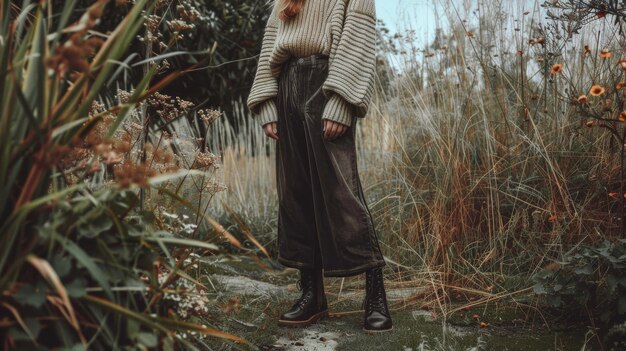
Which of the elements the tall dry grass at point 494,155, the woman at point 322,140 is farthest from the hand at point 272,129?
the tall dry grass at point 494,155

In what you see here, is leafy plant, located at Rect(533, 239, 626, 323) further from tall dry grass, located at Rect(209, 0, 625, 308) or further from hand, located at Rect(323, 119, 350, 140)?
hand, located at Rect(323, 119, 350, 140)

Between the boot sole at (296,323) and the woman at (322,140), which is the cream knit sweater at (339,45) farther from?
the boot sole at (296,323)

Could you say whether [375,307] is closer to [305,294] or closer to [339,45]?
[305,294]

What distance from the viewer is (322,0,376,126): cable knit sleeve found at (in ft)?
7.79

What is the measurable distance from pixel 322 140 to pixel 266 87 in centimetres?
40

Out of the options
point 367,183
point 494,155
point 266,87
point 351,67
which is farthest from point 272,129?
point 367,183

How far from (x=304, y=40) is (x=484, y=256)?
1408 millimetres

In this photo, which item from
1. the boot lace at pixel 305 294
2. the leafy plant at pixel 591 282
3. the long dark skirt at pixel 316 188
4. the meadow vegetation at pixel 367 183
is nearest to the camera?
the meadow vegetation at pixel 367 183

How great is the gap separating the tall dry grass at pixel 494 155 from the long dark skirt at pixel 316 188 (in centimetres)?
53

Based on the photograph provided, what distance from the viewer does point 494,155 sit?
10.8 ft

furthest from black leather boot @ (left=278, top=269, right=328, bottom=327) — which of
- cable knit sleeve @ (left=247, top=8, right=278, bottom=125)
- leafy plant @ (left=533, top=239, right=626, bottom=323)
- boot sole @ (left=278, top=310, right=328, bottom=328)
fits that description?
leafy plant @ (left=533, top=239, right=626, bottom=323)

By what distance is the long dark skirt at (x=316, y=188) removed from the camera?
248 cm

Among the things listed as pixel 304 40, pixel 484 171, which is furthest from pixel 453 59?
pixel 304 40

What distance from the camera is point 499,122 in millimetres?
3430
